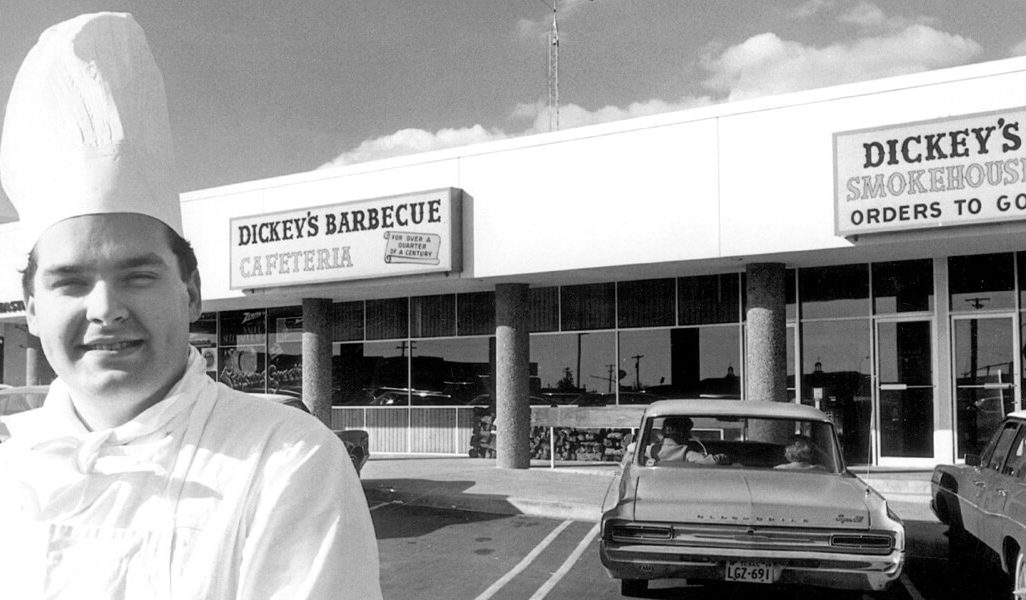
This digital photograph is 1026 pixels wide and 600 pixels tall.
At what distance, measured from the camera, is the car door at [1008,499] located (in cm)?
666

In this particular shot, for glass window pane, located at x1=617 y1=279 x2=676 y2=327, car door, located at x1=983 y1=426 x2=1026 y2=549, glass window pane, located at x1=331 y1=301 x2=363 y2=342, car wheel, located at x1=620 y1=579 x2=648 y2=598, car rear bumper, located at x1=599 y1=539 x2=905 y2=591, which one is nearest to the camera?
car rear bumper, located at x1=599 y1=539 x2=905 y2=591

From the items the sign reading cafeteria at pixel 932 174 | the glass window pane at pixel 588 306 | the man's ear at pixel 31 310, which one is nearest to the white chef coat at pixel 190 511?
the man's ear at pixel 31 310

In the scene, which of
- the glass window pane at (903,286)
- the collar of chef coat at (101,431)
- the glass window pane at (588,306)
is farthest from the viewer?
the glass window pane at (588,306)

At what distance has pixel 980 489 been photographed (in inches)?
303

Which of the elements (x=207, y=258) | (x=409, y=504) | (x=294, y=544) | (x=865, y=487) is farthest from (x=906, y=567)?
(x=207, y=258)

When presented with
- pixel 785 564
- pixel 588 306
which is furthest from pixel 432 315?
pixel 785 564

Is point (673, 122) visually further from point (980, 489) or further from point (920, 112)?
point (980, 489)

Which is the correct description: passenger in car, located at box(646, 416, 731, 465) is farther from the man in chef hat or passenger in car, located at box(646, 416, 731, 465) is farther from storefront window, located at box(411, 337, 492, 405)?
storefront window, located at box(411, 337, 492, 405)

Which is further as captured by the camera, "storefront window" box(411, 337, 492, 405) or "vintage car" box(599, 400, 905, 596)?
"storefront window" box(411, 337, 492, 405)

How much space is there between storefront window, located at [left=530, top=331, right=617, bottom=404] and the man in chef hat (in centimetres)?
1452

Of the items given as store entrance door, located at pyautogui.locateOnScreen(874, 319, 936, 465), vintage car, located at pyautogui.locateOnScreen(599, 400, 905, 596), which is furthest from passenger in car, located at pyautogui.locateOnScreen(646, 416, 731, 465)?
store entrance door, located at pyautogui.locateOnScreen(874, 319, 936, 465)

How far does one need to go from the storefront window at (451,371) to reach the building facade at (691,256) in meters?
0.04

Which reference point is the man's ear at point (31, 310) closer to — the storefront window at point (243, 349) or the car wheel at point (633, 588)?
the car wheel at point (633, 588)

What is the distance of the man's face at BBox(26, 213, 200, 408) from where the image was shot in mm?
1495
